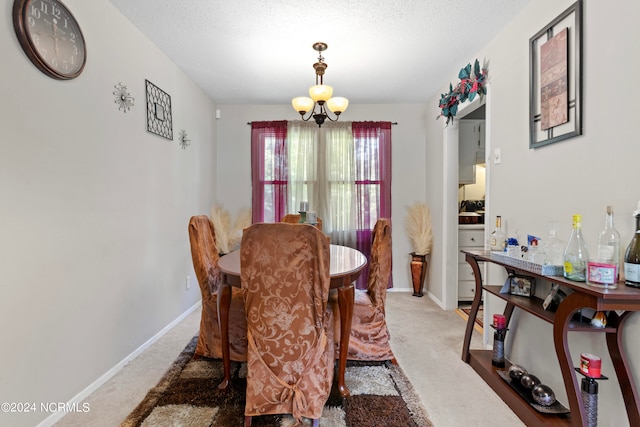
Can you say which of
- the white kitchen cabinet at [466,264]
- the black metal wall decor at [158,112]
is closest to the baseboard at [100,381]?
the black metal wall decor at [158,112]

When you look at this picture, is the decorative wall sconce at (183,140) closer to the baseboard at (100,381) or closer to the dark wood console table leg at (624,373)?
the baseboard at (100,381)

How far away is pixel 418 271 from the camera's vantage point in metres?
3.93

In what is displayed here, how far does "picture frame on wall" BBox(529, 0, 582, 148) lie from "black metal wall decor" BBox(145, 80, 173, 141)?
287cm

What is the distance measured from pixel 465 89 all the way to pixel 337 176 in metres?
1.82

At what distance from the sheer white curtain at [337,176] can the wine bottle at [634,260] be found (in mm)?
2920

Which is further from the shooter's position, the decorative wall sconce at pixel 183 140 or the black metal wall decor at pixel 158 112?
the decorative wall sconce at pixel 183 140

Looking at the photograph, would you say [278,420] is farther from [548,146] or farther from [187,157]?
[187,157]

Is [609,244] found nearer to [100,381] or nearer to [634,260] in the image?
[634,260]

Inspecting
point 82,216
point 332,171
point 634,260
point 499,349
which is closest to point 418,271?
point 332,171

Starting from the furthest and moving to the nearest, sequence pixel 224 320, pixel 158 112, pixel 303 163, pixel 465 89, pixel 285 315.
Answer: pixel 303 163 < pixel 465 89 < pixel 158 112 < pixel 224 320 < pixel 285 315

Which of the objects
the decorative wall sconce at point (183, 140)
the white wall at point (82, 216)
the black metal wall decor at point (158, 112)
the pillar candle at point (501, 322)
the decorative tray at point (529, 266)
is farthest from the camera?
the decorative wall sconce at point (183, 140)

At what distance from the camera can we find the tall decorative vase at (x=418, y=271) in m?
3.92

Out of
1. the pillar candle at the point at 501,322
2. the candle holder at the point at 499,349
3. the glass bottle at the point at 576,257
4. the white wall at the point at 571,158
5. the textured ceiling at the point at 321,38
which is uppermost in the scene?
Answer: the textured ceiling at the point at 321,38

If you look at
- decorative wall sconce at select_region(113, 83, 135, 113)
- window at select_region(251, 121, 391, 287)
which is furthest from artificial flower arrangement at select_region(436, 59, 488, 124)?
decorative wall sconce at select_region(113, 83, 135, 113)
